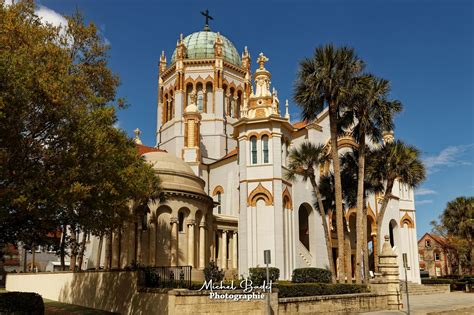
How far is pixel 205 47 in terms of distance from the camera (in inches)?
2224

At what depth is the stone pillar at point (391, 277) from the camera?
977 inches

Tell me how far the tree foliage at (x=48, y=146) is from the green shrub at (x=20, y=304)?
2060mm

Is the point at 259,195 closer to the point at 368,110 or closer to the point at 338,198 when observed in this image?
the point at 338,198

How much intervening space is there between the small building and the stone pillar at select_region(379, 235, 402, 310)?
57328 millimetres

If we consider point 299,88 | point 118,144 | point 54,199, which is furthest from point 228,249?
point 54,199

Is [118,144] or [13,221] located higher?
[118,144]

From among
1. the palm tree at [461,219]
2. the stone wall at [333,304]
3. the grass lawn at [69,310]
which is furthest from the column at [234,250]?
the palm tree at [461,219]

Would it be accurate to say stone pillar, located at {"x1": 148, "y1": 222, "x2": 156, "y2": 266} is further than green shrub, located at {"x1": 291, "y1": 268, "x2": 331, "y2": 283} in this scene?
Yes

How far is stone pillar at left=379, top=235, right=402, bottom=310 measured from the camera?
24828 millimetres

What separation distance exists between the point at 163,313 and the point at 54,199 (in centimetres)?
565

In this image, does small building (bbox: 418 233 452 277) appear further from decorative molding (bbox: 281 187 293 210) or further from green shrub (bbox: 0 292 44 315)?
green shrub (bbox: 0 292 44 315)

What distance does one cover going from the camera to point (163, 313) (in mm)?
17203

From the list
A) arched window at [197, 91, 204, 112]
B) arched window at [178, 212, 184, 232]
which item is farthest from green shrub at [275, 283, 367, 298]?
arched window at [197, 91, 204, 112]

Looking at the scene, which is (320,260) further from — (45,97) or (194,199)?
(45,97)
